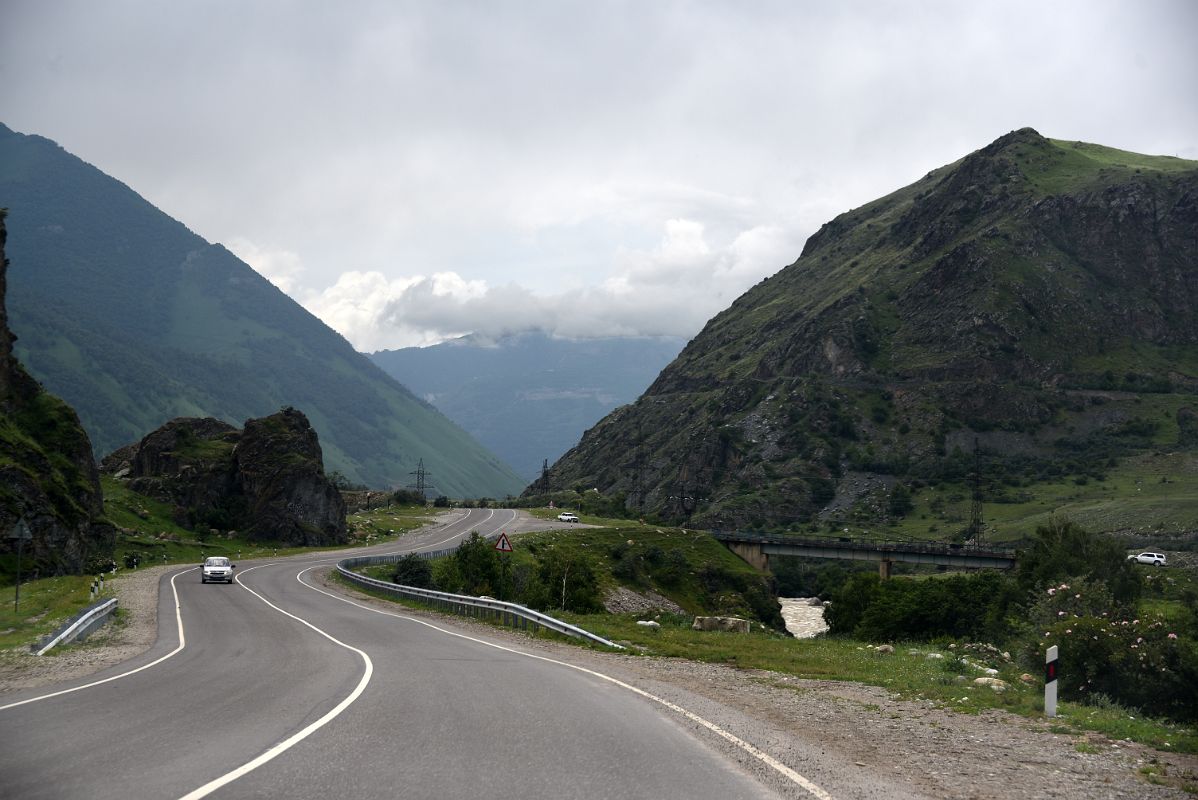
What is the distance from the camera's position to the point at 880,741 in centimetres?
1276

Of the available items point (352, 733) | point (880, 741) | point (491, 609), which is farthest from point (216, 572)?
point (880, 741)

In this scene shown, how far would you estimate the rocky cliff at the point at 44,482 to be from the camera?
5025 centimetres

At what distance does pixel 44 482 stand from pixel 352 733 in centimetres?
5450

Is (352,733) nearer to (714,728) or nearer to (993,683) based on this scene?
(714,728)

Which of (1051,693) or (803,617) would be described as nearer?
(1051,693)

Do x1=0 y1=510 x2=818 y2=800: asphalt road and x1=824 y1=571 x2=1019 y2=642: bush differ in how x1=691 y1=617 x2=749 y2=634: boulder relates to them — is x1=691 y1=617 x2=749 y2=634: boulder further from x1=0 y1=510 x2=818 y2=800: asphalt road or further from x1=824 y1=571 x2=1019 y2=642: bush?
x1=824 y1=571 x2=1019 y2=642: bush

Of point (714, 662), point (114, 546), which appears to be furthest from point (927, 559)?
point (714, 662)

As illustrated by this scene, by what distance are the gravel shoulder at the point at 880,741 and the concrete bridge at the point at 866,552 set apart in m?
89.2

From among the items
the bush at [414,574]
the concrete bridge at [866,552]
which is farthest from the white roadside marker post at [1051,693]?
the concrete bridge at [866,552]

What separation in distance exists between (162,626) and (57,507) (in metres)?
32.3

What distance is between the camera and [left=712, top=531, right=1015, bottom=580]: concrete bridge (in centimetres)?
10688

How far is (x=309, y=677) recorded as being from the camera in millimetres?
17188

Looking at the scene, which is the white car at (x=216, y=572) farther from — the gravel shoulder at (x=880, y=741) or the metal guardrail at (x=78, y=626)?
the gravel shoulder at (x=880, y=741)

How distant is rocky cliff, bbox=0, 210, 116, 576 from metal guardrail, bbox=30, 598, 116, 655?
70.2ft
